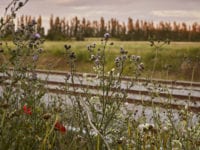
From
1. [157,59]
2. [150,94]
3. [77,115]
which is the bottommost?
[157,59]

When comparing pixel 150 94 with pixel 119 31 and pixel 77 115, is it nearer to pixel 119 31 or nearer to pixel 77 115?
pixel 77 115

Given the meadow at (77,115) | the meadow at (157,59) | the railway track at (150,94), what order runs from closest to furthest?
the meadow at (77,115), the railway track at (150,94), the meadow at (157,59)

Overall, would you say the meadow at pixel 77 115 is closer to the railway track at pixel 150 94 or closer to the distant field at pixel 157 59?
the railway track at pixel 150 94

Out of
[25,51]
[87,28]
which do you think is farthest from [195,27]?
[25,51]

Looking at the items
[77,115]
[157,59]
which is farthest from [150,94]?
[157,59]

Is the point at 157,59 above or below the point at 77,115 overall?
below

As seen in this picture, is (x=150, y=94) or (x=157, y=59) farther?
(x=157, y=59)

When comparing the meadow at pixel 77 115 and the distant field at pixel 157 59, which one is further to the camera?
the distant field at pixel 157 59

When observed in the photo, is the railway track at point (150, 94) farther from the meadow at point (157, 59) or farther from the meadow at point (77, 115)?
the meadow at point (157, 59)

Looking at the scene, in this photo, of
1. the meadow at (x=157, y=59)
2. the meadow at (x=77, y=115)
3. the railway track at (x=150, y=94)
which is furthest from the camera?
the meadow at (x=157, y=59)

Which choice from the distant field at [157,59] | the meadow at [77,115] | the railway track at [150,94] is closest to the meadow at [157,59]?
the distant field at [157,59]

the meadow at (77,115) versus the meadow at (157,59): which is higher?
the meadow at (77,115)

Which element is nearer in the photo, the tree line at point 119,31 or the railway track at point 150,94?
the railway track at point 150,94

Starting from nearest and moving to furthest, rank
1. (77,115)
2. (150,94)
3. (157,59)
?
(77,115), (150,94), (157,59)
